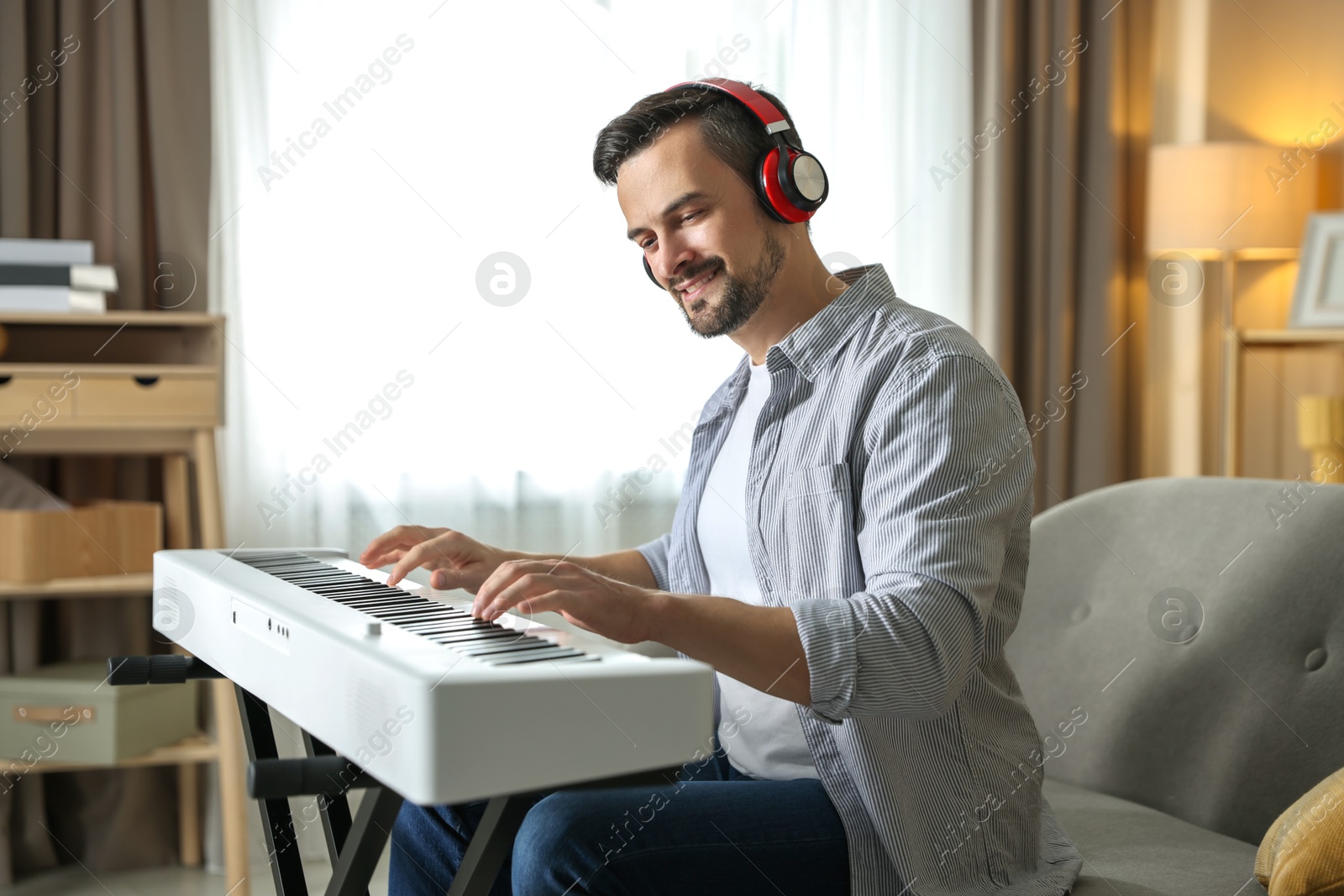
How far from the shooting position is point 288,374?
249 cm

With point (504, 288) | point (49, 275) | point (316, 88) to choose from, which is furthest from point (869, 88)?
point (49, 275)

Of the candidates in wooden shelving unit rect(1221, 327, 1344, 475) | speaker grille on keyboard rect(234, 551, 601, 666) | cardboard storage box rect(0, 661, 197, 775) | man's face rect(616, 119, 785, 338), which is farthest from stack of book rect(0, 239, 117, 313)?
wooden shelving unit rect(1221, 327, 1344, 475)

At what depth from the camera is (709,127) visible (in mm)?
1324

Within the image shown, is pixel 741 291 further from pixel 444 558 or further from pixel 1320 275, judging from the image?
pixel 1320 275

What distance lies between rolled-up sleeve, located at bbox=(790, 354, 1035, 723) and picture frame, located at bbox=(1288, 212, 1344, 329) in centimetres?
209

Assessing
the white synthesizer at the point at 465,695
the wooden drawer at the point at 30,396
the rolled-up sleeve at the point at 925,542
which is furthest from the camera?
the wooden drawer at the point at 30,396

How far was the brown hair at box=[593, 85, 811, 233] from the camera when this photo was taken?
132cm

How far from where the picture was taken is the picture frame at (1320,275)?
278 centimetres

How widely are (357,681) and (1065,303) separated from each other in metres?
2.60

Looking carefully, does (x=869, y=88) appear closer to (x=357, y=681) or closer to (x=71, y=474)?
(x=71, y=474)

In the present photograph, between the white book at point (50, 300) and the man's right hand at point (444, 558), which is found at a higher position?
the white book at point (50, 300)

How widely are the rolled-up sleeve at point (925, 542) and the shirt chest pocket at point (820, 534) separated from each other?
0.02 m

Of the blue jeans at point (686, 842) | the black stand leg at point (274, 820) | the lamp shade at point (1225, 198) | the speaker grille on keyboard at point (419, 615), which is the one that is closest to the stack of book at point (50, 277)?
the speaker grille on keyboard at point (419, 615)

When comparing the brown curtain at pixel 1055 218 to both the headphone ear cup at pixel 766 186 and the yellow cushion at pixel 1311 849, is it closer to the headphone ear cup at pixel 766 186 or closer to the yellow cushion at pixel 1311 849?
the headphone ear cup at pixel 766 186
